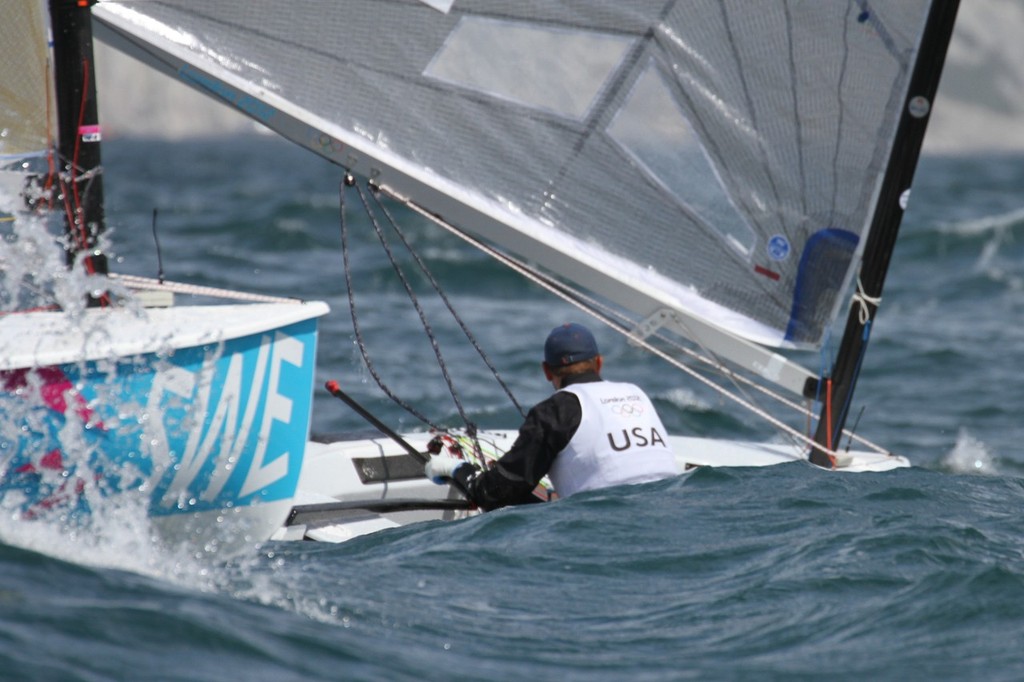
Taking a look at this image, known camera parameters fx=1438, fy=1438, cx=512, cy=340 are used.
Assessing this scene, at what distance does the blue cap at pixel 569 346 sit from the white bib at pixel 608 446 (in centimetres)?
9

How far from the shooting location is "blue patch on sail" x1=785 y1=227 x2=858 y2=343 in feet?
16.3

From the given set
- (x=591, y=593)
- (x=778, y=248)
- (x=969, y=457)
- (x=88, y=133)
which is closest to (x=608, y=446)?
(x=591, y=593)

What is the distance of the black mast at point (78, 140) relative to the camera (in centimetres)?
424

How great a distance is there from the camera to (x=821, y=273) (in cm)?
497

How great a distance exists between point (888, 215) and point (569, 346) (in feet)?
4.39

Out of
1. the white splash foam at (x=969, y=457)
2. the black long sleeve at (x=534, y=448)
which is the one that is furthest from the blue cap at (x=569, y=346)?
the white splash foam at (x=969, y=457)

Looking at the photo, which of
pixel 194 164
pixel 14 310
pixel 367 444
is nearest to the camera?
pixel 14 310

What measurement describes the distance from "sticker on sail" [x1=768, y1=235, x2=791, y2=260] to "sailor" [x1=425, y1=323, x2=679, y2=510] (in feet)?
2.94

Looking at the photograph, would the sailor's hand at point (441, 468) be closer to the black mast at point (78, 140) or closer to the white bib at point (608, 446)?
the white bib at point (608, 446)

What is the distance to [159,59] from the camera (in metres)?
4.34

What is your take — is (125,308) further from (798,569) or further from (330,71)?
(798,569)

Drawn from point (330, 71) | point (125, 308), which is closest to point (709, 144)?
point (330, 71)

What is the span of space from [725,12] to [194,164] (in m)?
29.2

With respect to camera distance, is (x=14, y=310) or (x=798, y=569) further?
(x=14, y=310)
